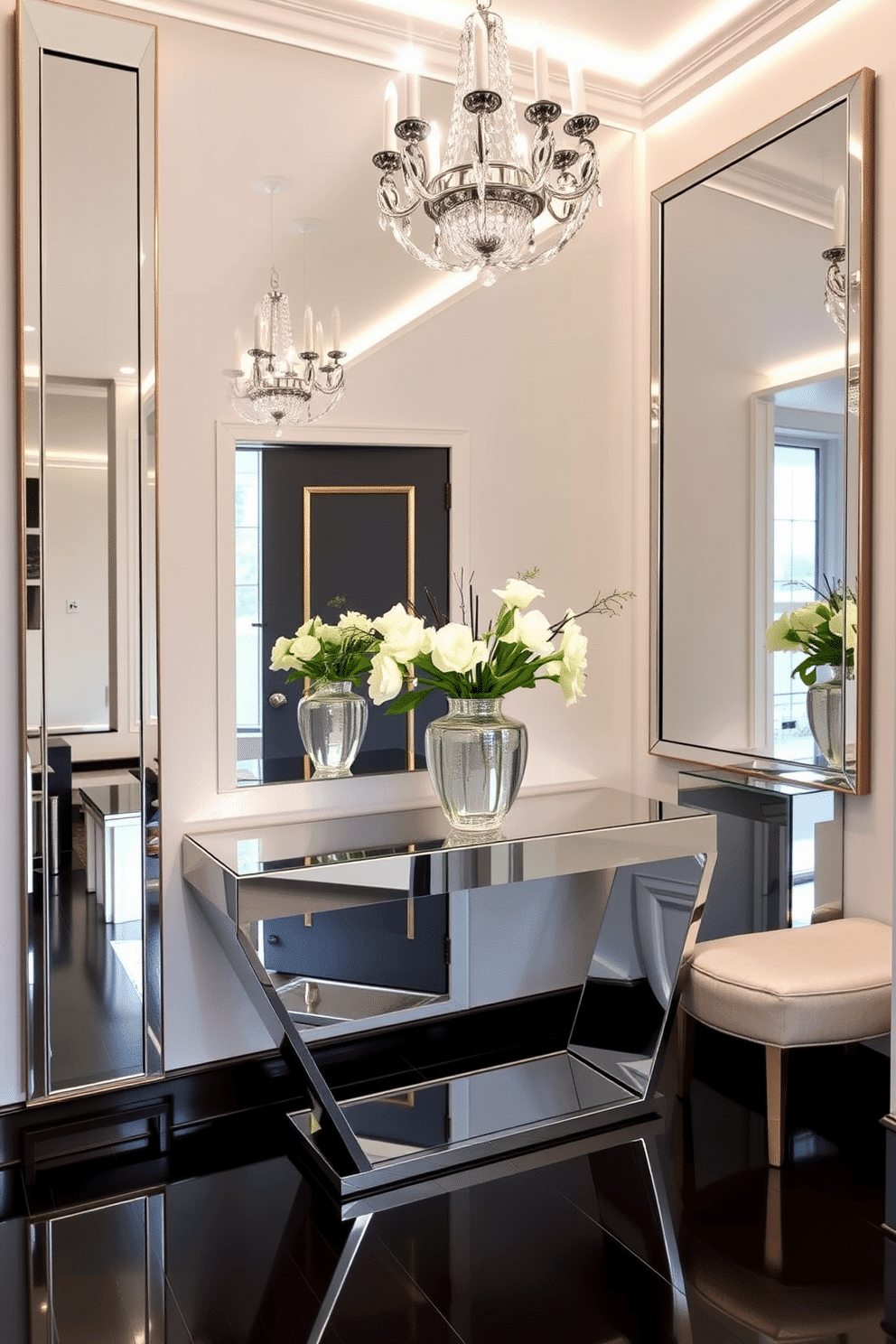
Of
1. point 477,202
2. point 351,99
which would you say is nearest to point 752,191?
point 351,99

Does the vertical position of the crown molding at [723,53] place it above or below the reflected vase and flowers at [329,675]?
above

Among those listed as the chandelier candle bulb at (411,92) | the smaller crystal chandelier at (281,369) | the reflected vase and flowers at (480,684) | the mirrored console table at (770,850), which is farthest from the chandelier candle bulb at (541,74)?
the mirrored console table at (770,850)

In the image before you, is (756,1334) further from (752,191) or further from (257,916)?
(752,191)

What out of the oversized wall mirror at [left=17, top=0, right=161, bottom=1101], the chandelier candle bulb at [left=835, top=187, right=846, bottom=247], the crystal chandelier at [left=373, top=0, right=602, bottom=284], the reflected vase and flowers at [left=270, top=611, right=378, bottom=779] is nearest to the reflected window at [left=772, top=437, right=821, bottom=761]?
the chandelier candle bulb at [left=835, top=187, right=846, bottom=247]

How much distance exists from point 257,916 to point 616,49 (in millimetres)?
2761

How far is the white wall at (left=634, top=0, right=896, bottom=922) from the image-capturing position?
2.78 m

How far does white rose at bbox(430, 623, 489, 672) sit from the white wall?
1.00 m

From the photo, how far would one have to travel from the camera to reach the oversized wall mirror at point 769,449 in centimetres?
287

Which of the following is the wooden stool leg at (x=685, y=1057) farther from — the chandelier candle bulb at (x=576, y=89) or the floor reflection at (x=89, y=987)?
the chandelier candle bulb at (x=576, y=89)

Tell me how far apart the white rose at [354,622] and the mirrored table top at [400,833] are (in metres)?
0.52

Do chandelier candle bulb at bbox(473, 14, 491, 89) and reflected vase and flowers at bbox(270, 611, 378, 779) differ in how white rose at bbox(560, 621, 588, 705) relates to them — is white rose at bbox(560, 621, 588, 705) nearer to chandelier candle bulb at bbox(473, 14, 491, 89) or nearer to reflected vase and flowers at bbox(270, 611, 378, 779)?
reflected vase and flowers at bbox(270, 611, 378, 779)

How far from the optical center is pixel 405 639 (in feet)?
8.47

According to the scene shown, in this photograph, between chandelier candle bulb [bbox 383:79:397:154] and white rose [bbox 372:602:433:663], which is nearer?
chandelier candle bulb [bbox 383:79:397:154]

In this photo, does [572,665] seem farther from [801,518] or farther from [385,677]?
[801,518]
